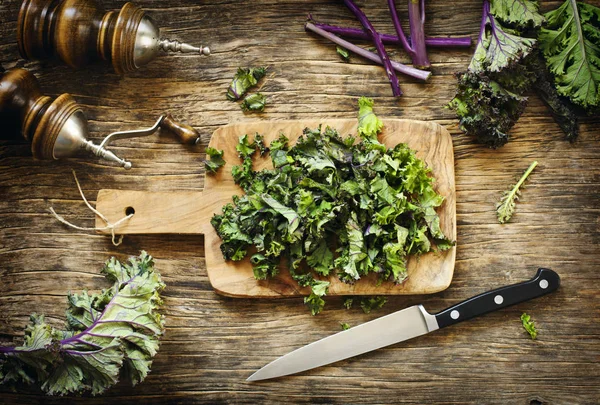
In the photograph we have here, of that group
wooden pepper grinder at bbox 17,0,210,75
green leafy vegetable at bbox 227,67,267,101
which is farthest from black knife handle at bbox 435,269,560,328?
wooden pepper grinder at bbox 17,0,210,75

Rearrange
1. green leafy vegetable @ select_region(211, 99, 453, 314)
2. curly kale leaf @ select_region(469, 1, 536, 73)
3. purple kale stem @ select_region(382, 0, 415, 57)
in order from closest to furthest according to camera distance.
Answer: green leafy vegetable @ select_region(211, 99, 453, 314) < curly kale leaf @ select_region(469, 1, 536, 73) < purple kale stem @ select_region(382, 0, 415, 57)

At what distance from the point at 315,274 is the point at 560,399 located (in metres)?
1.38

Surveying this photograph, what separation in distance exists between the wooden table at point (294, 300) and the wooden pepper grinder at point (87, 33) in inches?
9.2

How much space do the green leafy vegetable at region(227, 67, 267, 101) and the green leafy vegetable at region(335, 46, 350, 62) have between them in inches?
15.8

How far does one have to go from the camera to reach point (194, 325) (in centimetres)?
290

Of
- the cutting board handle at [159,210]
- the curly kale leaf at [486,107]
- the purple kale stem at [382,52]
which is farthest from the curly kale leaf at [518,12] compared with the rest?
the cutting board handle at [159,210]

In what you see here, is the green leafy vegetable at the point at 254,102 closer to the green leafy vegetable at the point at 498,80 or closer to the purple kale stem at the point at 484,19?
the green leafy vegetable at the point at 498,80

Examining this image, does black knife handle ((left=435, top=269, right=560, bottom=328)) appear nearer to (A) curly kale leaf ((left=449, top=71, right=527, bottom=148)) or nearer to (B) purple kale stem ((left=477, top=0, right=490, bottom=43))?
(A) curly kale leaf ((left=449, top=71, right=527, bottom=148))

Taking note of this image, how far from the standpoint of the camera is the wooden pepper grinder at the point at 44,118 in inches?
104

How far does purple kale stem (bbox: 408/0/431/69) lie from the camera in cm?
284

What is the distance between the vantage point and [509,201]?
9.23 feet

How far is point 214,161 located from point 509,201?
4.89ft

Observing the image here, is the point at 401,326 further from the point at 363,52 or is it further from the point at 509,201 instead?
the point at 363,52

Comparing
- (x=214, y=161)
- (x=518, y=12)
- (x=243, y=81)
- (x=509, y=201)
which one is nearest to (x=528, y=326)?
(x=509, y=201)
